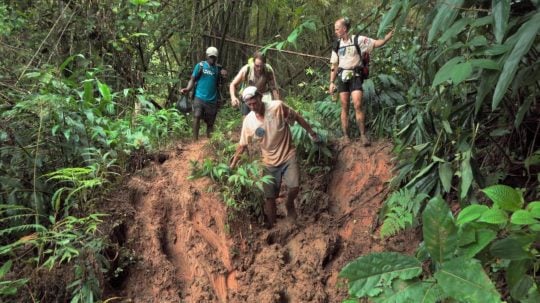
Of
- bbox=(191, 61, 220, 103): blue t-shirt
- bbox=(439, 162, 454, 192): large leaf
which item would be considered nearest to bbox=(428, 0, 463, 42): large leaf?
bbox=(439, 162, 454, 192): large leaf

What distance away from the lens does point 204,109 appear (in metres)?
7.22

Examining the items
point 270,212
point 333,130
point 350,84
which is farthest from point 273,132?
point 333,130

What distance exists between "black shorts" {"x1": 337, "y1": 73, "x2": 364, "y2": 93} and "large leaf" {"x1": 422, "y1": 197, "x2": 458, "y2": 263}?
428cm

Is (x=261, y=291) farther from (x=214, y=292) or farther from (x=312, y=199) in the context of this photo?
(x=312, y=199)

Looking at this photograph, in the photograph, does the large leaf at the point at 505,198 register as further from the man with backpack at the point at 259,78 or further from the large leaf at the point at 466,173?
the man with backpack at the point at 259,78

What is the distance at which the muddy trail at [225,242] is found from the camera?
176 inches

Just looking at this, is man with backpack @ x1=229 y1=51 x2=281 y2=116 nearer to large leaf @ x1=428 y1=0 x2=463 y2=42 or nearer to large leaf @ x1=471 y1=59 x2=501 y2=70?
large leaf @ x1=428 y1=0 x2=463 y2=42

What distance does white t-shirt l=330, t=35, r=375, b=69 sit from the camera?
5.90 meters

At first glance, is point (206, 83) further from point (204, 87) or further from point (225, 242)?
point (225, 242)

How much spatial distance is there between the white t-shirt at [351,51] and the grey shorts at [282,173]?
5.40 feet

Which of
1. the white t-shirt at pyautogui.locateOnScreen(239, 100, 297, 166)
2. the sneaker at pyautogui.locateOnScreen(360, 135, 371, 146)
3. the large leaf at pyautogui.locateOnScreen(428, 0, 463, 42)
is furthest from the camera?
the sneaker at pyautogui.locateOnScreen(360, 135, 371, 146)

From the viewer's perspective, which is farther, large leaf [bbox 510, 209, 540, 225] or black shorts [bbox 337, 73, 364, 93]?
black shorts [bbox 337, 73, 364, 93]

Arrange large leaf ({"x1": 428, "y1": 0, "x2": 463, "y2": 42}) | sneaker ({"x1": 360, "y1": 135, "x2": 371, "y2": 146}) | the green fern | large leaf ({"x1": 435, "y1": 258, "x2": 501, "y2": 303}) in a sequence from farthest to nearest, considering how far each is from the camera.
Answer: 1. sneaker ({"x1": 360, "y1": 135, "x2": 371, "y2": 146})
2. the green fern
3. large leaf ({"x1": 428, "y1": 0, "x2": 463, "y2": 42})
4. large leaf ({"x1": 435, "y1": 258, "x2": 501, "y2": 303})

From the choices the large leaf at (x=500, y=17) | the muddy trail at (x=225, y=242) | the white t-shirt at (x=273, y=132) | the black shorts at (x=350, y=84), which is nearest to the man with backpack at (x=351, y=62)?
the black shorts at (x=350, y=84)
